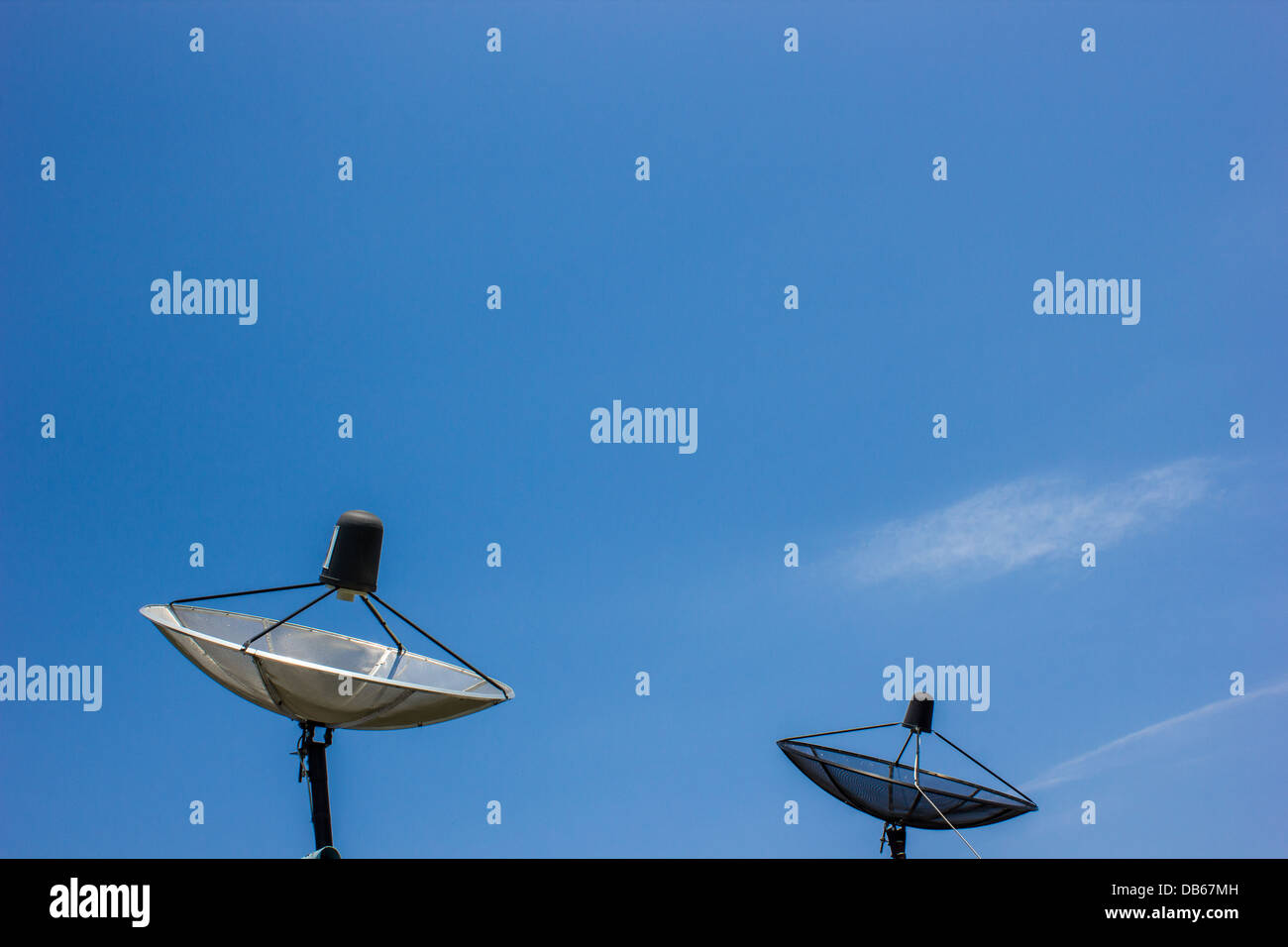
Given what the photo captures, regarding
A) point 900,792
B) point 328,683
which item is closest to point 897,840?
point 900,792

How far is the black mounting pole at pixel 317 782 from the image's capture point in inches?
412

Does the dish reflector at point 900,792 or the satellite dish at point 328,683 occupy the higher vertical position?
the satellite dish at point 328,683

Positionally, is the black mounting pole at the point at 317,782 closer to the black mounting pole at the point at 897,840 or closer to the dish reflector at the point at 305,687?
the dish reflector at the point at 305,687

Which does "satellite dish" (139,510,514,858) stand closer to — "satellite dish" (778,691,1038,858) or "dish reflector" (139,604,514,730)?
"dish reflector" (139,604,514,730)

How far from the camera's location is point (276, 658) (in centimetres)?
1143

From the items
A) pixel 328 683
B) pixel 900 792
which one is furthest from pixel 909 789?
pixel 328 683

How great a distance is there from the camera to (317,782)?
1111 cm

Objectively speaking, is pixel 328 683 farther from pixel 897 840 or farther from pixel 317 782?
pixel 897 840

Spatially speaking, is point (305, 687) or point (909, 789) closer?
point (305, 687)

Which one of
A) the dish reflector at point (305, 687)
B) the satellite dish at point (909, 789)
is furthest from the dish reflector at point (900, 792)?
the dish reflector at point (305, 687)
